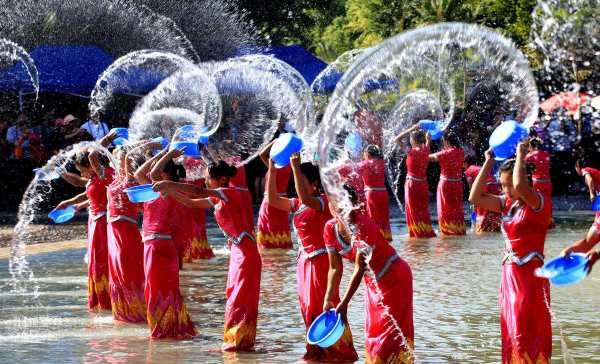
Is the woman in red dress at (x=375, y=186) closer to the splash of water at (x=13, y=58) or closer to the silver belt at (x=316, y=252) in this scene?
the silver belt at (x=316, y=252)

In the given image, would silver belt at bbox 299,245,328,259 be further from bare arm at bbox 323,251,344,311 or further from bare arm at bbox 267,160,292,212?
bare arm at bbox 323,251,344,311

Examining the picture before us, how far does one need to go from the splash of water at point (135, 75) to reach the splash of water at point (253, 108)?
3121 millimetres

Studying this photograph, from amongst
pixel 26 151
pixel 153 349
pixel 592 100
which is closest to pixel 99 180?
pixel 153 349

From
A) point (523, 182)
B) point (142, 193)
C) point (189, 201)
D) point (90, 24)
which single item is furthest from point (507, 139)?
point (90, 24)

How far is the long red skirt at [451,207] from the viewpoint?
18578mm

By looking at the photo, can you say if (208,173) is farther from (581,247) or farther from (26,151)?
(26,151)

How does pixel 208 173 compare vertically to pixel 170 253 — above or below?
above

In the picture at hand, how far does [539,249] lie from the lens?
7691 millimetres

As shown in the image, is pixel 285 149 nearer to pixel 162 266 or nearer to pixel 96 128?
pixel 162 266

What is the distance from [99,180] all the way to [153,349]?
243 centimetres

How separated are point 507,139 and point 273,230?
9.56 m

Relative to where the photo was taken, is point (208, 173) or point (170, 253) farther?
point (170, 253)

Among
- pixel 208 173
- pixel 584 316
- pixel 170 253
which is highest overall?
pixel 208 173

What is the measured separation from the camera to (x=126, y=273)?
10672mm
